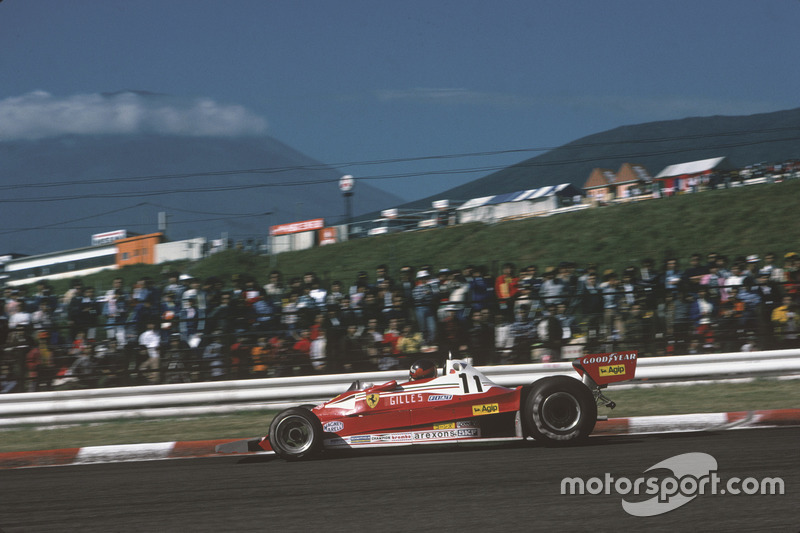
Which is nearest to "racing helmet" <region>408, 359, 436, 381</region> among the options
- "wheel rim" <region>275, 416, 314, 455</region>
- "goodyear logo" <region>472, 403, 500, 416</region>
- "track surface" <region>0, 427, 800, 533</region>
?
"goodyear logo" <region>472, 403, 500, 416</region>

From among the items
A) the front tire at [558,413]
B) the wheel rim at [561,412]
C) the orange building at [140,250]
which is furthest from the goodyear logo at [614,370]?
the orange building at [140,250]

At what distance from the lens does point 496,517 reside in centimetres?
400

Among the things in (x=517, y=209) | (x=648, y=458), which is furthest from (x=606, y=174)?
(x=648, y=458)

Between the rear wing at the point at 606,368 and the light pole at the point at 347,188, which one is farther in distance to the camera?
the light pole at the point at 347,188

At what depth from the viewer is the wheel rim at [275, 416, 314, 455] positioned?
19.1ft

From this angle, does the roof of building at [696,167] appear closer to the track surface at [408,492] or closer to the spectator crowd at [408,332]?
the spectator crowd at [408,332]

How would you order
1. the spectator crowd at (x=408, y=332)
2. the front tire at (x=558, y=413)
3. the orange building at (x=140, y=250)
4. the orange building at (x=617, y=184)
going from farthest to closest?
the orange building at (x=140, y=250) < the orange building at (x=617, y=184) < the spectator crowd at (x=408, y=332) < the front tire at (x=558, y=413)

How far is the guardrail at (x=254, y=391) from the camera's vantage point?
839cm

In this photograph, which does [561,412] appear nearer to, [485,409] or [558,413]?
[558,413]

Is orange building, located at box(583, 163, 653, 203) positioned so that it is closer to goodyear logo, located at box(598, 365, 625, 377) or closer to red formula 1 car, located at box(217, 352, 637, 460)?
goodyear logo, located at box(598, 365, 625, 377)

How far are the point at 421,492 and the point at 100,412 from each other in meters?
5.37

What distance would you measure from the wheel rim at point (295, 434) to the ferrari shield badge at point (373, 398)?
0.47 metres

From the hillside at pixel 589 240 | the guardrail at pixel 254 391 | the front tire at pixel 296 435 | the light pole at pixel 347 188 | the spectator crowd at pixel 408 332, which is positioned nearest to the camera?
the front tire at pixel 296 435

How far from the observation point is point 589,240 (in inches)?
930
